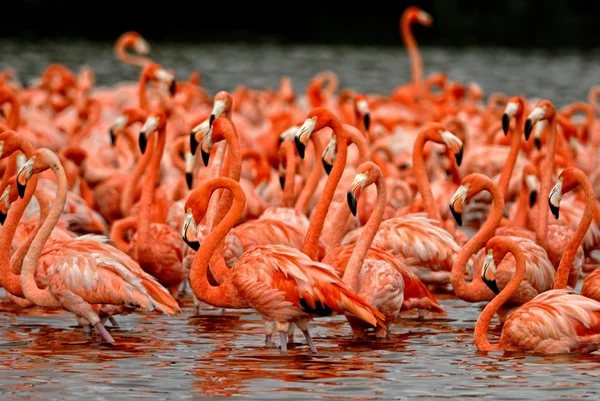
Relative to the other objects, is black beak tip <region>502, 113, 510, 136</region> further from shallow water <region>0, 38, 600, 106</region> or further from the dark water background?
shallow water <region>0, 38, 600, 106</region>

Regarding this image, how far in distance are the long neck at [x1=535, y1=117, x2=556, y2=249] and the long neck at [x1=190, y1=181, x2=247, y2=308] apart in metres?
3.07

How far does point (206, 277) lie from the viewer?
28.1 feet

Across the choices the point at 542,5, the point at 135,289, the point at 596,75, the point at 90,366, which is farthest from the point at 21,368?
the point at 542,5

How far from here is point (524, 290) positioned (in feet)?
30.7

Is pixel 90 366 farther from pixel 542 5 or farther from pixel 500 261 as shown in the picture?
pixel 542 5

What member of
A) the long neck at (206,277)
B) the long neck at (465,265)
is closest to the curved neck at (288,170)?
the long neck at (465,265)

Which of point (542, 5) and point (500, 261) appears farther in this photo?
point (542, 5)

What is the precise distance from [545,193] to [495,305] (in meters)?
2.71

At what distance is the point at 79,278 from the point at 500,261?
9.60 feet

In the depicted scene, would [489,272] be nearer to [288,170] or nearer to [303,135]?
[303,135]

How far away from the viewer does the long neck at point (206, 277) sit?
8375 mm

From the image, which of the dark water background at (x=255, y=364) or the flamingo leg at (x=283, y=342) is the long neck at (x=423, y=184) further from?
the flamingo leg at (x=283, y=342)

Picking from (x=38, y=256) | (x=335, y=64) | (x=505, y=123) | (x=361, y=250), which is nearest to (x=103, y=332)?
(x=38, y=256)

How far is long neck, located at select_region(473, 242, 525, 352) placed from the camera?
329 inches
